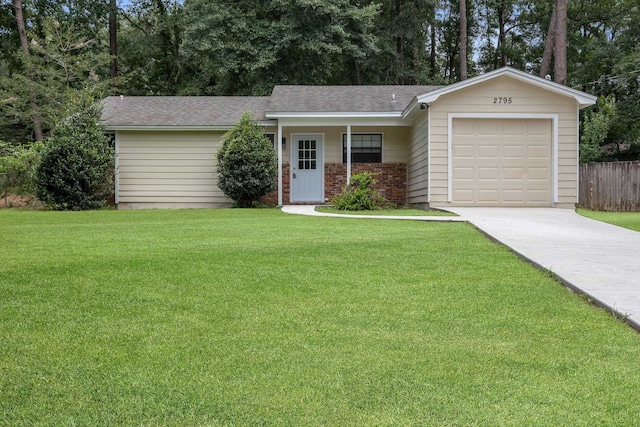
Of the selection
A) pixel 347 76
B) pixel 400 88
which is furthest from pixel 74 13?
pixel 400 88

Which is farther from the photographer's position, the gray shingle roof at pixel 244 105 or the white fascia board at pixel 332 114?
the gray shingle roof at pixel 244 105

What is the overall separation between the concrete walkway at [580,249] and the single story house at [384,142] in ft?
7.25

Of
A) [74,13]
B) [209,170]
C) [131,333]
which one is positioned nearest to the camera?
[131,333]

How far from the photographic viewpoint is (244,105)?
17.1 metres

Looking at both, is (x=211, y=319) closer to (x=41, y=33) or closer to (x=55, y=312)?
(x=55, y=312)

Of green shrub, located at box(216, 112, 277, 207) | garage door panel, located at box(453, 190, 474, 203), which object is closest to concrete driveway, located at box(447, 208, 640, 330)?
garage door panel, located at box(453, 190, 474, 203)

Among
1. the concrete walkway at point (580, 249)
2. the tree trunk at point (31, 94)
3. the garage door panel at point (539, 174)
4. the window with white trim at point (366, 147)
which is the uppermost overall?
the tree trunk at point (31, 94)

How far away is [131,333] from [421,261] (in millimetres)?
2987

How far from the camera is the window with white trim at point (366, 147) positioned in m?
16.3

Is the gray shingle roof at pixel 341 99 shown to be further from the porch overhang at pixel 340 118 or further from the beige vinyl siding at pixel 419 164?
the beige vinyl siding at pixel 419 164

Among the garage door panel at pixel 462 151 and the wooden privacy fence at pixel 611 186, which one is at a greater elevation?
the garage door panel at pixel 462 151

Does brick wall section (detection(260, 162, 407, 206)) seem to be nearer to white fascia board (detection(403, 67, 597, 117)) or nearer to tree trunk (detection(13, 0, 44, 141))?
white fascia board (detection(403, 67, 597, 117))

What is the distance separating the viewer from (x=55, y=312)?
11.7 feet

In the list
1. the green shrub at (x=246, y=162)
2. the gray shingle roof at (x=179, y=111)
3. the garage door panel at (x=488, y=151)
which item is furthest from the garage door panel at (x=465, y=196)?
the gray shingle roof at (x=179, y=111)
